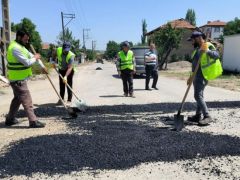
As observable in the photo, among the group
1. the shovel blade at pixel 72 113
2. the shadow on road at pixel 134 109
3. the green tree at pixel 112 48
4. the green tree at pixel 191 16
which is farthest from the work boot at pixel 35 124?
the green tree at pixel 112 48

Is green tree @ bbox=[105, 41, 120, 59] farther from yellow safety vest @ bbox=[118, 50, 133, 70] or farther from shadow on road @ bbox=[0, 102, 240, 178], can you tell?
shadow on road @ bbox=[0, 102, 240, 178]

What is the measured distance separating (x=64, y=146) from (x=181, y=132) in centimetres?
225

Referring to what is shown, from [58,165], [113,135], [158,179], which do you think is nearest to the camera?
[158,179]

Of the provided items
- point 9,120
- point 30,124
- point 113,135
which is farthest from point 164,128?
point 9,120

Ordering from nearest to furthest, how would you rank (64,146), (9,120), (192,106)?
(64,146)
(9,120)
(192,106)

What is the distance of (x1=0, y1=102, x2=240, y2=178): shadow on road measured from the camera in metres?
5.25

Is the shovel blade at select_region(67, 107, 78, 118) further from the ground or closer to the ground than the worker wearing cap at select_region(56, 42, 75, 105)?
closer to the ground

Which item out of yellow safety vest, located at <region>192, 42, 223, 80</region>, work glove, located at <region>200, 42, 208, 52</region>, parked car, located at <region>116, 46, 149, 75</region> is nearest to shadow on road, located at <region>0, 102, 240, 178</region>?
yellow safety vest, located at <region>192, 42, 223, 80</region>

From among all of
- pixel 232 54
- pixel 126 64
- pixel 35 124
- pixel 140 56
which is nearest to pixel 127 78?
pixel 126 64

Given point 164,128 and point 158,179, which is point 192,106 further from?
point 158,179

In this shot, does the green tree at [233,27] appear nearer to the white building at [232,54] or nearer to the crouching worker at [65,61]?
the white building at [232,54]

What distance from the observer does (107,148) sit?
5.89 meters

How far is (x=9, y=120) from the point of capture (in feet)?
26.6

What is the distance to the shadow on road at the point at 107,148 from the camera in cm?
525
